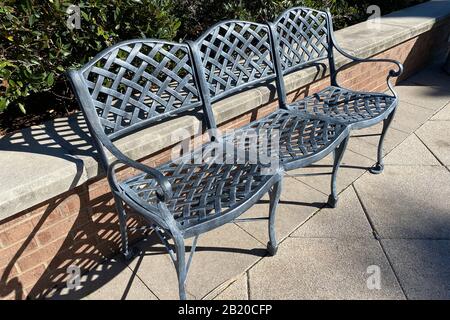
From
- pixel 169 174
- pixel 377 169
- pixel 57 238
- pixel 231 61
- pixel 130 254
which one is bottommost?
pixel 377 169

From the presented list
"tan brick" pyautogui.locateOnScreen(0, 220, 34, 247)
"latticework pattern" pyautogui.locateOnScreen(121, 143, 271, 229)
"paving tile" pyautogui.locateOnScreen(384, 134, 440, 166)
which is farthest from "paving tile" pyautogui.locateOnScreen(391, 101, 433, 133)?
"tan brick" pyautogui.locateOnScreen(0, 220, 34, 247)

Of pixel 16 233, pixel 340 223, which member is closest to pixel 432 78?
pixel 340 223

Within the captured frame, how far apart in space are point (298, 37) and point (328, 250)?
1.71 m

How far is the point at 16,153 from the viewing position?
6.33 feet

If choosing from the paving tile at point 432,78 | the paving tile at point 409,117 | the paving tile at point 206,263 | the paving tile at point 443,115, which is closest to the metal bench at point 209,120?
the paving tile at point 206,263

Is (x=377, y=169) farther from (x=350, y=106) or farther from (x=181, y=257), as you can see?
(x=181, y=257)

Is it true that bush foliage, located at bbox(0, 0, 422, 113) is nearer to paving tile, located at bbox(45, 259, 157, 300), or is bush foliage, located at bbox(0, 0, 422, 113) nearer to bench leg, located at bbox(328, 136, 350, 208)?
paving tile, located at bbox(45, 259, 157, 300)

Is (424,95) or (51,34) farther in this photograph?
(424,95)

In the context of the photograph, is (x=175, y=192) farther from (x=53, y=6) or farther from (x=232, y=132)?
(x=53, y=6)

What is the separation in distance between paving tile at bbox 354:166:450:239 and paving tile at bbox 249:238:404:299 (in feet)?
0.91

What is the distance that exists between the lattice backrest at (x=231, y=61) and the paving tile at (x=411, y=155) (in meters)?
1.40

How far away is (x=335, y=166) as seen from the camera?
2.52 meters

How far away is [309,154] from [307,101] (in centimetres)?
88

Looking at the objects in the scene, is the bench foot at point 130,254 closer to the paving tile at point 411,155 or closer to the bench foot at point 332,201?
the bench foot at point 332,201
